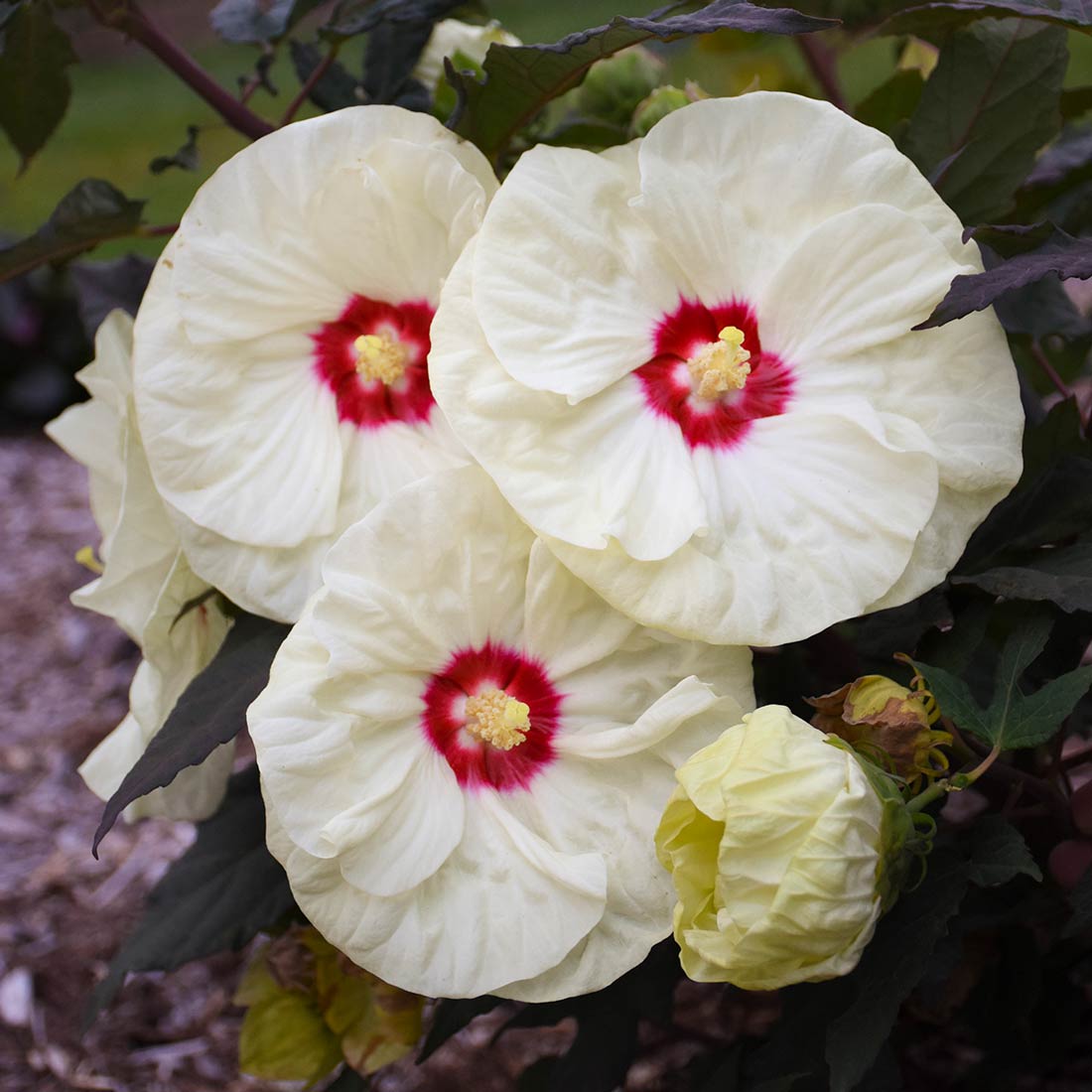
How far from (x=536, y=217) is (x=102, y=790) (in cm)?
64

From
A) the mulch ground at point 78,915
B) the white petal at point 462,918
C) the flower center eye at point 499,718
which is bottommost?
the mulch ground at point 78,915

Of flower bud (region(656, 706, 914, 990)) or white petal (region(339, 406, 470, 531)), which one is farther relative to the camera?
white petal (region(339, 406, 470, 531))

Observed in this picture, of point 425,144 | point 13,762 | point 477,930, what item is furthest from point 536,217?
point 13,762

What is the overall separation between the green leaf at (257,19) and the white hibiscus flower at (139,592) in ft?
1.02

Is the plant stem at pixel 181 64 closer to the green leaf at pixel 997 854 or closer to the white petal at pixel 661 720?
the white petal at pixel 661 720

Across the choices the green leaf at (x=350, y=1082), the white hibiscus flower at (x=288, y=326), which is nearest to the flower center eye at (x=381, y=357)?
the white hibiscus flower at (x=288, y=326)

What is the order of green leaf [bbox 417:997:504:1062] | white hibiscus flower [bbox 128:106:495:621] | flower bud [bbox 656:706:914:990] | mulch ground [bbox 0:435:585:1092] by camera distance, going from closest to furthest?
1. flower bud [bbox 656:706:914:990]
2. white hibiscus flower [bbox 128:106:495:621]
3. green leaf [bbox 417:997:504:1062]
4. mulch ground [bbox 0:435:585:1092]

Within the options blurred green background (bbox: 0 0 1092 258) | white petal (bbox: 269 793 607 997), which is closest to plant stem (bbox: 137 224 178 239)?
white petal (bbox: 269 793 607 997)

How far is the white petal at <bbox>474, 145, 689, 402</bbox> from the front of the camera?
88 centimetres

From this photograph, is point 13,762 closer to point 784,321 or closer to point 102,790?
point 102,790

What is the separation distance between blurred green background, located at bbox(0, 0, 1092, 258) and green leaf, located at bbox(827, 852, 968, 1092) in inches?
123

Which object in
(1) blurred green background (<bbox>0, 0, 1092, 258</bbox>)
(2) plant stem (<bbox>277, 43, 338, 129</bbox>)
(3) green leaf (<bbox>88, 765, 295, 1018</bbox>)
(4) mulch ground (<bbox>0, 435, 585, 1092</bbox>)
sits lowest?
(1) blurred green background (<bbox>0, 0, 1092, 258</bbox>)

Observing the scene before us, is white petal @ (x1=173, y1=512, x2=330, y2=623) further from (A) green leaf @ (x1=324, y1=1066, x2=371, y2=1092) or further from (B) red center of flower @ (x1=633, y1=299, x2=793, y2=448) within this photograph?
(A) green leaf @ (x1=324, y1=1066, x2=371, y2=1092)

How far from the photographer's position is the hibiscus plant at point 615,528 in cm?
85
